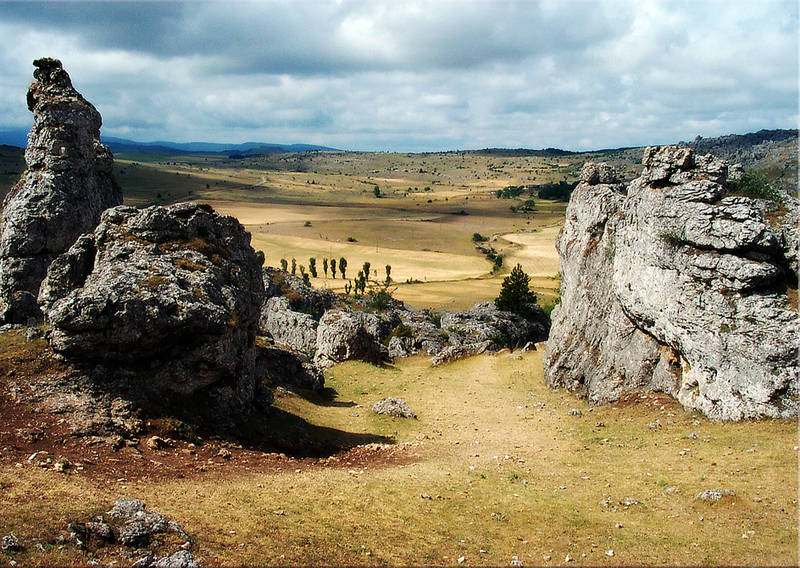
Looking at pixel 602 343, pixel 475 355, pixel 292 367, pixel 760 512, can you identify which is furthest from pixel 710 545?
pixel 475 355

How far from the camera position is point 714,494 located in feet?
53.7

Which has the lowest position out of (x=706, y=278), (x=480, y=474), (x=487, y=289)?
(x=487, y=289)

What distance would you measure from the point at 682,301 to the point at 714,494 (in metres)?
11.3

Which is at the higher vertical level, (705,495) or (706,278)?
(706,278)

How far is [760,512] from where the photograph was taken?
50.3 ft

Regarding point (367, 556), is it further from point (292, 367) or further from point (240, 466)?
point (292, 367)

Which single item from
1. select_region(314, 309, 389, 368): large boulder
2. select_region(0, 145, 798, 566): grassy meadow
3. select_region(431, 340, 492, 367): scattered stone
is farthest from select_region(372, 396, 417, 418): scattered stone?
select_region(431, 340, 492, 367): scattered stone

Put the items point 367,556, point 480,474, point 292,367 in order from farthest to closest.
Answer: point 292,367, point 480,474, point 367,556

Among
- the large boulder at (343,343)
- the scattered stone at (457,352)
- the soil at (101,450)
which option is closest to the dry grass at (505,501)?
the soil at (101,450)

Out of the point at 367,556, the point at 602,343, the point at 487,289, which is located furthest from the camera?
the point at 487,289

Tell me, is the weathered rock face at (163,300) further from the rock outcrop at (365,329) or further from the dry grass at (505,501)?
the rock outcrop at (365,329)

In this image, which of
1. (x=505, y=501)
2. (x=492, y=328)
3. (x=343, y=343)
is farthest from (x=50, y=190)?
(x=492, y=328)

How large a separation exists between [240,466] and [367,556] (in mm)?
6832

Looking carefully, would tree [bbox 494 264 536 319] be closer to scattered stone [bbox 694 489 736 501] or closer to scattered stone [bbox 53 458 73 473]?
scattered stone [bbox 694 489 736 501]
